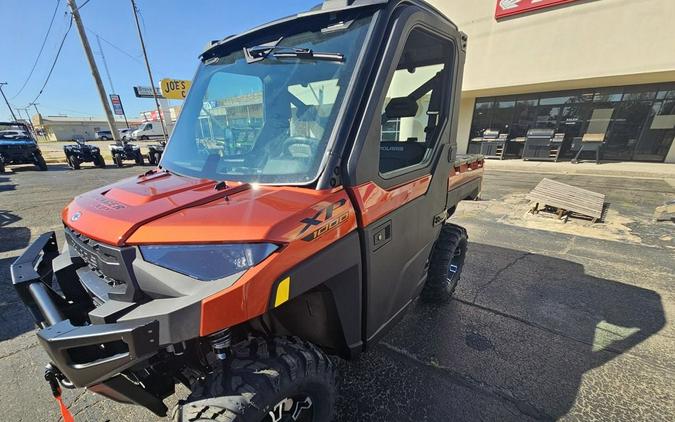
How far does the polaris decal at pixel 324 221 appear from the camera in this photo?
1.23 m

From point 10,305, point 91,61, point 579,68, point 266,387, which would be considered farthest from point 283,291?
point 91,61

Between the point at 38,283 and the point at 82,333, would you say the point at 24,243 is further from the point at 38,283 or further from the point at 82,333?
the point at 82,333

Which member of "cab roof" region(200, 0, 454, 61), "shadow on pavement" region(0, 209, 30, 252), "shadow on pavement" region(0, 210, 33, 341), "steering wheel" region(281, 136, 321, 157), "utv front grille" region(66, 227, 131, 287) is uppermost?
"cab roof" region(200, 0, 454, 61)

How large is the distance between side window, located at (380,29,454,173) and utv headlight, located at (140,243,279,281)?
120 centimetres

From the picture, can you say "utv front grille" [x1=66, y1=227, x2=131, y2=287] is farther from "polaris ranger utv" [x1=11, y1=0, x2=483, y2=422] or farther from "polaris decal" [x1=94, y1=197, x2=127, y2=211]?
"polaris decal" [x1=94, y1=197, x2=127, y2=211]

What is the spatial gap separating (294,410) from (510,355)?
1.88m

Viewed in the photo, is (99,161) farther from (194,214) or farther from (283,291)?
(283,291)

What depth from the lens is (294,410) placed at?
150 centimetres

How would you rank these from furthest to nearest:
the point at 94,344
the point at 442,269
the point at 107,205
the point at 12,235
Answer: the point at 12,235 → the point at 442,269 → the point at 107,205 → the point at 94,344

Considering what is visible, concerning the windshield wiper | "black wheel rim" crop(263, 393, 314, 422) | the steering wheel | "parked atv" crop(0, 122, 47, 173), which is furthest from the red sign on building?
"parked atv" crop(0, 122, 47, 173)

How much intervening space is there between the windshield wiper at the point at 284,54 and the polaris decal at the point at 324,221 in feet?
2.39

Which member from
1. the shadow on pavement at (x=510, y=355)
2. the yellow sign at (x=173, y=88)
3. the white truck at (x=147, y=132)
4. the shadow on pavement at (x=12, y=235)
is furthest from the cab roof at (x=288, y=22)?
the white truck at (x=147, y=132)

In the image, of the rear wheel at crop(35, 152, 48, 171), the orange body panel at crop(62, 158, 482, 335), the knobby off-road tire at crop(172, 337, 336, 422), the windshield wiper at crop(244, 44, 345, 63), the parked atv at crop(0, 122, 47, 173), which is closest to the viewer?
the orange body panel at crop(62, 158, 482, 335)

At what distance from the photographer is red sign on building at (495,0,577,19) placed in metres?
11.6
